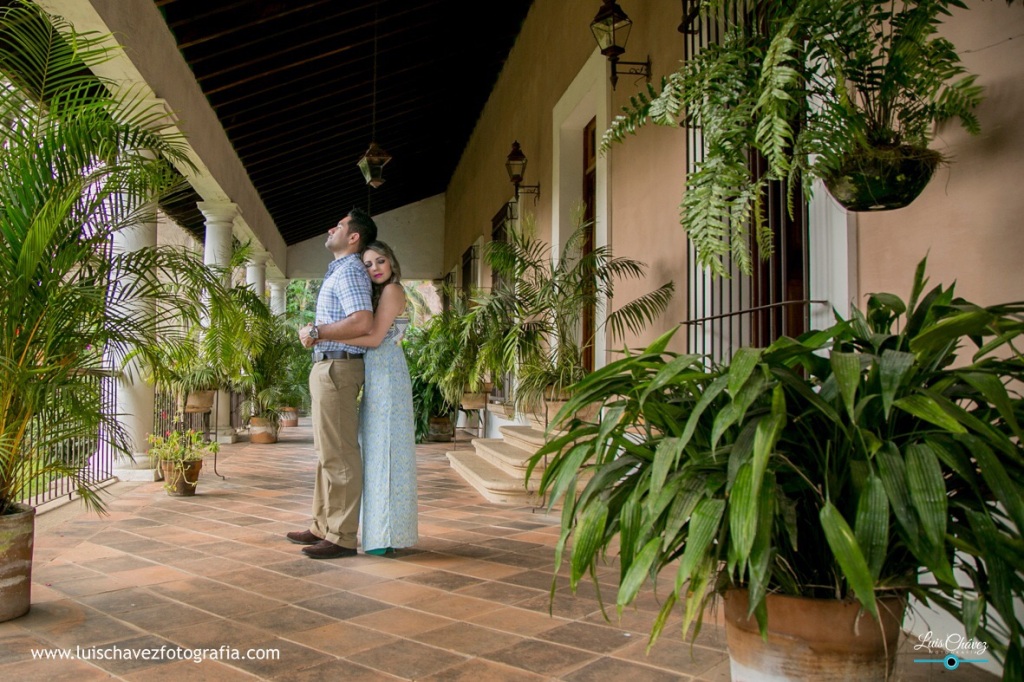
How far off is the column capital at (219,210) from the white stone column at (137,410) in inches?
89.7

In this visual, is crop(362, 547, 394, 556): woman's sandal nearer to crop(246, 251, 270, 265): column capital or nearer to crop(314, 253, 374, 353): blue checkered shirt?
crop(314, 253, 374, 353): blue checkered shirt

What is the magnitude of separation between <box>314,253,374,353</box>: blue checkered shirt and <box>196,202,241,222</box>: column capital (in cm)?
571

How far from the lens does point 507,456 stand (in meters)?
5.74

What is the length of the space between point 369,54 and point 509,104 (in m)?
2.14

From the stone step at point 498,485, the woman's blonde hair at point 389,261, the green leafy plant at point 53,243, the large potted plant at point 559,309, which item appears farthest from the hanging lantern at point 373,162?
the green leafy plant at point 53,243

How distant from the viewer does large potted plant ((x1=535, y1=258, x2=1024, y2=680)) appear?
4.44 feet

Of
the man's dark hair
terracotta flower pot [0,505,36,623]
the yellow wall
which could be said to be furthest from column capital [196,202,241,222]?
terracotta flower pot [0,505,36,623]

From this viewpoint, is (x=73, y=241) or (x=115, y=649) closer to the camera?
(x=115, y=649)

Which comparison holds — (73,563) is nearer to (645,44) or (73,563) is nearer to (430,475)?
(430,475)

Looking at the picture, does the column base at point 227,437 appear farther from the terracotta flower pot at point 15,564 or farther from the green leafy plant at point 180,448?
the terracotta flower pot at point 15,564

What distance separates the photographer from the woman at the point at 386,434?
3.64 m

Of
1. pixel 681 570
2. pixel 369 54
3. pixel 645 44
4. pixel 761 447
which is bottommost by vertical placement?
pixel 681 570

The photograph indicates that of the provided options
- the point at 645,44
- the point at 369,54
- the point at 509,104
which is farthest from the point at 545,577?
the point at 509,104

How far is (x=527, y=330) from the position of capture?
557 cm
